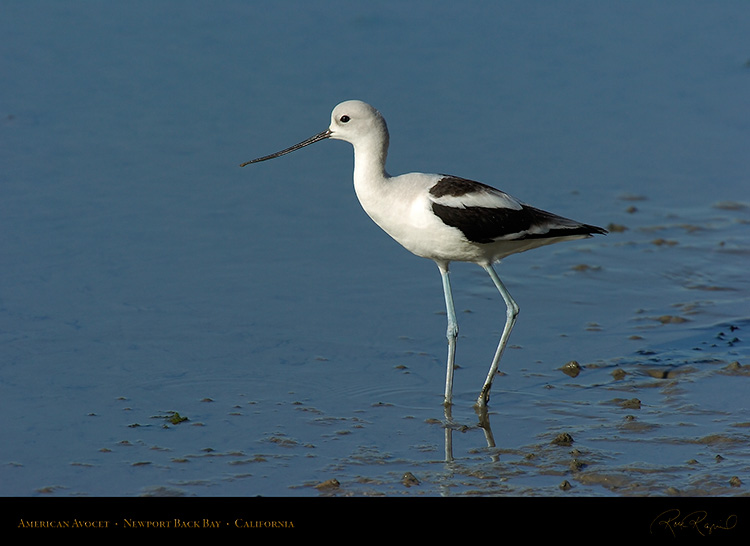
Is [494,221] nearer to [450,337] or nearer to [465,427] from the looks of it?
[450,337]

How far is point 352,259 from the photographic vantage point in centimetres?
810

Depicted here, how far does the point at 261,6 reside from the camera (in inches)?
487

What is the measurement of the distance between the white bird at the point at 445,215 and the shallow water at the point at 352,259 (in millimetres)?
724

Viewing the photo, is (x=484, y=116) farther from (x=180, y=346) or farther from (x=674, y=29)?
(x=180, y=346)

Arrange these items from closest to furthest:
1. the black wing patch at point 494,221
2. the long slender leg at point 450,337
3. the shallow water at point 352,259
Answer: the shallow water at point 352,259, the black wing patch at point 494,221, the long slender leg at point 450,337

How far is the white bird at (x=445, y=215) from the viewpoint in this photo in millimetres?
6188

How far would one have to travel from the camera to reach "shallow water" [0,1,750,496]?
5613mm

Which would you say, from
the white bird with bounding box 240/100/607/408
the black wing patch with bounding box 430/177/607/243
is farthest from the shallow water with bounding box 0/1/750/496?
the black wing patch with bounding box 430/177/607/243

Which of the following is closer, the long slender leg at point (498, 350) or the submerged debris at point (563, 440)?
the submerged debris at point (563, 440)

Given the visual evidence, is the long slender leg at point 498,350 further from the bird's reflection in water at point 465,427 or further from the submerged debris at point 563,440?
the submerged debris at point 563,440

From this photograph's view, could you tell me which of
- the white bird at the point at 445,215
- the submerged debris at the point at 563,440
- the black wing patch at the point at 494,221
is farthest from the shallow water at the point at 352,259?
the black wing patch at the point at 494,221

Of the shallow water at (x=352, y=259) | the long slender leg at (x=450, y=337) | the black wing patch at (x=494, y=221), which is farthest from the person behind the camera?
the long slender leg at (x=450, y=337)

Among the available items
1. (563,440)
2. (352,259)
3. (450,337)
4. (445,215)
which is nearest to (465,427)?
(563,440)

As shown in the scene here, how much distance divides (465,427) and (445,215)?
113 cm
